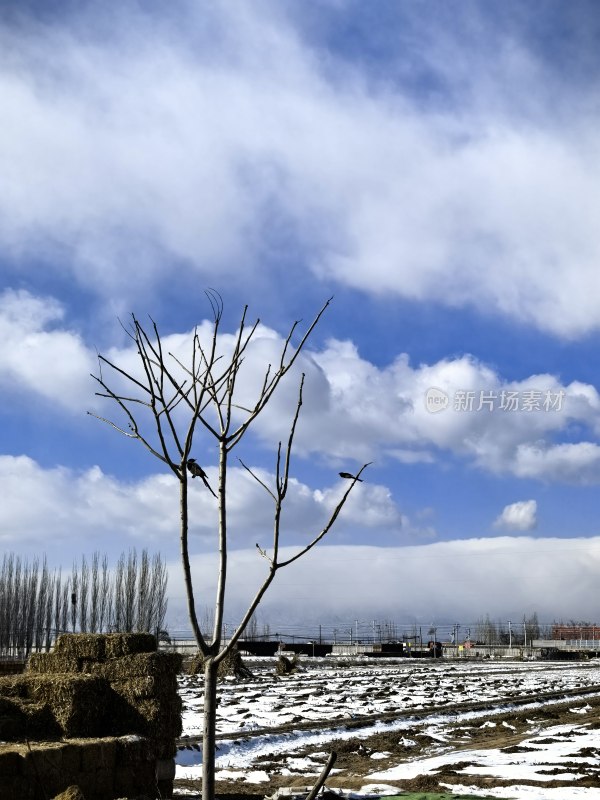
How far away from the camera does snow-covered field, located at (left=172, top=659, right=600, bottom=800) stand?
9.20 metres

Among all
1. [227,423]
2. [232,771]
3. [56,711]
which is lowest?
[232,771]

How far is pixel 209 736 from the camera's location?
3.75m

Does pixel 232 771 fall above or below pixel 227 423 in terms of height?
below

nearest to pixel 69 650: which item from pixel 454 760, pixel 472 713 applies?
pixel 454 760

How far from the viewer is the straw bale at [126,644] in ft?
30.6

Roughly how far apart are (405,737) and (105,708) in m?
5.64

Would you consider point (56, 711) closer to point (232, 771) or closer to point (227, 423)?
point (232, 771)

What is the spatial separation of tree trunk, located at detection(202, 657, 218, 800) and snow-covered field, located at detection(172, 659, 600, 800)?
5.16 metres

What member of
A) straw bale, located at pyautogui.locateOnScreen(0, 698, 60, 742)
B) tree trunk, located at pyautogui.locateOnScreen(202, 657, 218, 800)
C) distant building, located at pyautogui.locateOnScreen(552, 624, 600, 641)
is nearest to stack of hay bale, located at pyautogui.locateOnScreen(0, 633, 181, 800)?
straw bale, located at pyautogui.locateOnScreen(0, 698, 60, 742)

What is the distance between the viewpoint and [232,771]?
34.1 ft

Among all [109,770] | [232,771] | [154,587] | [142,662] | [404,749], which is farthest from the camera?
[154,587]

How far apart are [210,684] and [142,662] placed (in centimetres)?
565

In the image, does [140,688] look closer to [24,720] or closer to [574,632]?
[24,720]

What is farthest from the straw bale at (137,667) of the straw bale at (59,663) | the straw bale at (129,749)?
the straw bale at (129,749)
